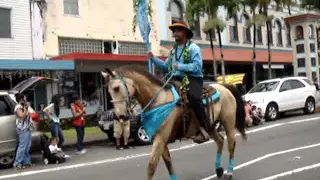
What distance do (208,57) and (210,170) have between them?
56.7 ft

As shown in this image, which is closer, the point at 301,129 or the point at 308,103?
the point at 301,129

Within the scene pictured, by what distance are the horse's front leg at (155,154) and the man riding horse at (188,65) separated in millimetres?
872

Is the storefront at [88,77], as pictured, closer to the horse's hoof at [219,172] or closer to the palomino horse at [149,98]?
the horse's hoof at [219,172]

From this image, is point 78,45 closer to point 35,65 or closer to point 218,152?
point 35,65

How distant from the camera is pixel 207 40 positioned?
2836 centimetres

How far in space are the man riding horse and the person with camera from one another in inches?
203

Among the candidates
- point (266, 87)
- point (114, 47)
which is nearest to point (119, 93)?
point (266, 87)

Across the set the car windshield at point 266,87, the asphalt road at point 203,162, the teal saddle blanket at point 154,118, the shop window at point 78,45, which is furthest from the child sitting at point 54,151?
the car windshield at point 266,87

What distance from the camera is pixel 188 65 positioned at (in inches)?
265

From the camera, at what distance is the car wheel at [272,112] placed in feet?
60.1

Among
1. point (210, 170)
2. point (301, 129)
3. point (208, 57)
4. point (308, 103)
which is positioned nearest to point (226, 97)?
point (210, 170)

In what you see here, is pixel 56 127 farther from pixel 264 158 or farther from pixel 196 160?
pixel 264 158

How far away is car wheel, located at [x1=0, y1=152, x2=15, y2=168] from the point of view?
1114 centimetres

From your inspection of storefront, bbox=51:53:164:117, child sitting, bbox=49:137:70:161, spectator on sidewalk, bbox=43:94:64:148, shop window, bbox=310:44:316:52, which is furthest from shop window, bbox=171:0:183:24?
child sitting, bbox=49:137:70:161
